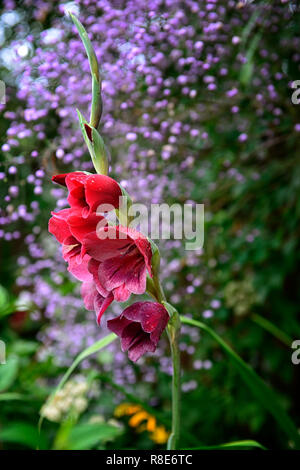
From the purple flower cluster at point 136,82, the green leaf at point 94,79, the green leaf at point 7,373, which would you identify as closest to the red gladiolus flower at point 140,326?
the green leaf at point 94,79

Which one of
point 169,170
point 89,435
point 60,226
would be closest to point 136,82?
point 169,170

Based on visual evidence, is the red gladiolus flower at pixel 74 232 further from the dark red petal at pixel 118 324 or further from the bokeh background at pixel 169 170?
the bokeh background at pixel 169 170

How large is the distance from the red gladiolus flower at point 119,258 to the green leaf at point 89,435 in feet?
1.93

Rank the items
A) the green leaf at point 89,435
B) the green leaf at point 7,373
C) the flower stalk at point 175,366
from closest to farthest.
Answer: the flower stalk at point 175,366 → the green leaf at point 89,435 → the green leaf at point 7,373

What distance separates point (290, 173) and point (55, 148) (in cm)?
74

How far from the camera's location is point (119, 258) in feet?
1.88

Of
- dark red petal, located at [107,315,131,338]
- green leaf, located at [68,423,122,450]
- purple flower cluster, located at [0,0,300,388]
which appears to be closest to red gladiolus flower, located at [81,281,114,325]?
dark red petal, located at [107,315,131,338]

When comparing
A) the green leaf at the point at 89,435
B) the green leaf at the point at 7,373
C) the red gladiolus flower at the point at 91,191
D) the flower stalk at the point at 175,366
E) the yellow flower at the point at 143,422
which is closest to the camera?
the red gladiolus flower at the point at 91,191

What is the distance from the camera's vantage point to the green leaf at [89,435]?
3.28 feet

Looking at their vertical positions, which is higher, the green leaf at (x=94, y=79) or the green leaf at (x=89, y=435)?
the green leaf at (x=94, y=79)

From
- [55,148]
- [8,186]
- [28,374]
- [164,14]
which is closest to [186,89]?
[164,14]

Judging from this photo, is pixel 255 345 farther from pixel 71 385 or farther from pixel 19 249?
pixel 19 249

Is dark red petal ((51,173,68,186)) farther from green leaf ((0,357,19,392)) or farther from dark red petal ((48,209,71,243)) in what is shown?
green leaf ((0,357,19,392))

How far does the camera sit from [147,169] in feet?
3.95
